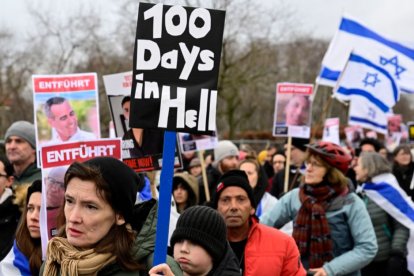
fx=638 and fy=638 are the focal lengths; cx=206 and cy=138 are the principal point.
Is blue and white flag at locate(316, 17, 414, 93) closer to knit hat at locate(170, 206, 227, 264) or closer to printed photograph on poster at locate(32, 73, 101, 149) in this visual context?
printed photograph on poster at locate(32, 73, 101, 149)

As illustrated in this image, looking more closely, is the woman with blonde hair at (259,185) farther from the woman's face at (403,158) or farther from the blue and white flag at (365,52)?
the woman's face at (403,158)

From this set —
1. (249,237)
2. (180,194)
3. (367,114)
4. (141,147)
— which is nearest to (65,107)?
(141,147)

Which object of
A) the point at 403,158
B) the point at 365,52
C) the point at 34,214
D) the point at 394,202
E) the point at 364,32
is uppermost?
the point at 364,32

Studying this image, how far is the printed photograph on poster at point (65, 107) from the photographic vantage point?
5191mm

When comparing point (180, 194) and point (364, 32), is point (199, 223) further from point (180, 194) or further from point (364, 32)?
point (364, 32)

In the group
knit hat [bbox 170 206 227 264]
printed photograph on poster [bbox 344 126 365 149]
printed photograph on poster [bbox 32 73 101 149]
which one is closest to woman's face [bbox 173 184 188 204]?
printed photograph on poster [bbox 32 73 101 149]

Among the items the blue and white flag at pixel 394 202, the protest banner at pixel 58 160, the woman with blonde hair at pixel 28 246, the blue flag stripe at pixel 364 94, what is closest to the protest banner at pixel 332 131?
the blue flag stripe at pixel 364 94

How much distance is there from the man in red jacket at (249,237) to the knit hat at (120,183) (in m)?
1.33

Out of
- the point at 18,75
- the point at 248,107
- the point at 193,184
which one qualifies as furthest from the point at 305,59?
the point at 193,184

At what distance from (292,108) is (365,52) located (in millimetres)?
1359

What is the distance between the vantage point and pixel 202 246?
3254mm

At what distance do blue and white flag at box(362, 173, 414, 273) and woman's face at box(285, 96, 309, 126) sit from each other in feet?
9.04

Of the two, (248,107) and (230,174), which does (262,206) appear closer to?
(230,174)

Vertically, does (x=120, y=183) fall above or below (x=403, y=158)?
above
